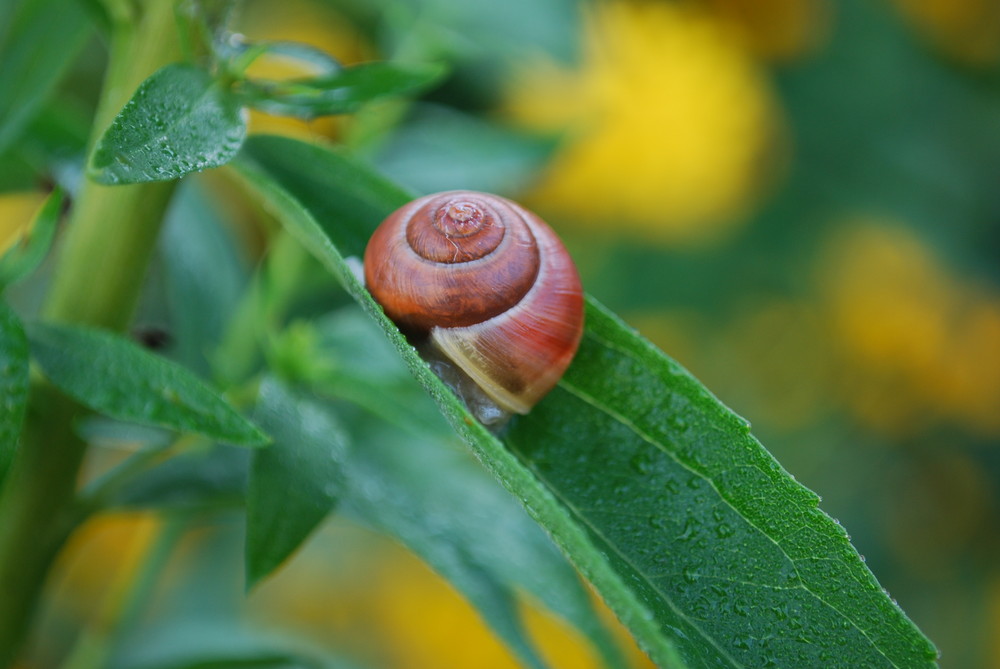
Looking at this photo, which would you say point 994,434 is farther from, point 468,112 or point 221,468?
point 221,468

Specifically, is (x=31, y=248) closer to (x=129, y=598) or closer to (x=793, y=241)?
(x=129, y=598)

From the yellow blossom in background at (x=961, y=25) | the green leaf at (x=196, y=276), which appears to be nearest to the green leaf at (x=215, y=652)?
the green leaf at (x=196, y=276)

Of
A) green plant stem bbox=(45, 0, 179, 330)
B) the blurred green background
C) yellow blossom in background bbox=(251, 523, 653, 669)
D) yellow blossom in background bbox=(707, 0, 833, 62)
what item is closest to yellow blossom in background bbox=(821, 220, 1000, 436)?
the blurred green background

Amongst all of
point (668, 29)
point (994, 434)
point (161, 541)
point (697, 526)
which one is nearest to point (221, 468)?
point (161, 541)

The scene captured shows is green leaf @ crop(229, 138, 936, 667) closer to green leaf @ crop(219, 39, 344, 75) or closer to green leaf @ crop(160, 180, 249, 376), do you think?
green leaf @ crop(219, 39, 344, 75)

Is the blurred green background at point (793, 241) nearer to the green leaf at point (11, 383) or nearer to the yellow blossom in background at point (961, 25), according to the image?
the yellow blossom in background at point (961, 25)
